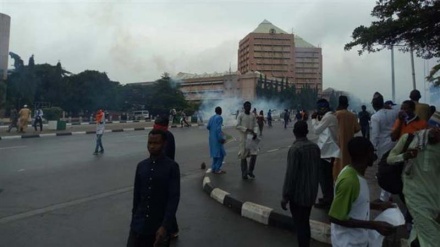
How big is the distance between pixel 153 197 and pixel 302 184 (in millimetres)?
1558

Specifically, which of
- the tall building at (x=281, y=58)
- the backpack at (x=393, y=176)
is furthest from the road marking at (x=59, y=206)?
the tall building at (x=281, y=58)

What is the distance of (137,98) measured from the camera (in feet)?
239

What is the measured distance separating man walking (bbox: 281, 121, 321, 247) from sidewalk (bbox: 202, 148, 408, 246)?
3.22 feet

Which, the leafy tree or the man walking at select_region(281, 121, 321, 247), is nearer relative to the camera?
the man walking at select_region(281, 121, 321, 247)

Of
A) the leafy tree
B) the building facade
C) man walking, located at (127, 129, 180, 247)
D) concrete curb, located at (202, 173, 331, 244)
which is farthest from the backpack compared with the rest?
the building facade

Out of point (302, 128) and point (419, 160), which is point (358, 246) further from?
point (302, 128)

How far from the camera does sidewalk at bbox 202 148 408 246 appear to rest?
4.58 meters

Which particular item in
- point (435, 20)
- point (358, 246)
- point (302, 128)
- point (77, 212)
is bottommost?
point (77, 212)

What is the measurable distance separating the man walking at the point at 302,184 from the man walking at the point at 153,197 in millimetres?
1266

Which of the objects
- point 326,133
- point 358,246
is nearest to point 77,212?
point 326,133

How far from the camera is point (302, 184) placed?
364 centimetres

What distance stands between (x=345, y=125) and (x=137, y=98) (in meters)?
70.1

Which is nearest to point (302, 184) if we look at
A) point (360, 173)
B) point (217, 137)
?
point (360, 173)

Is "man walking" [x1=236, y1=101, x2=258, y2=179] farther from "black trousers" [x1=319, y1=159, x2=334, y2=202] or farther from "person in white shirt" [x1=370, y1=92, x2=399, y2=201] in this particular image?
"person in white shirt" [x1=370, y1=92, x2=399, y2=201]
